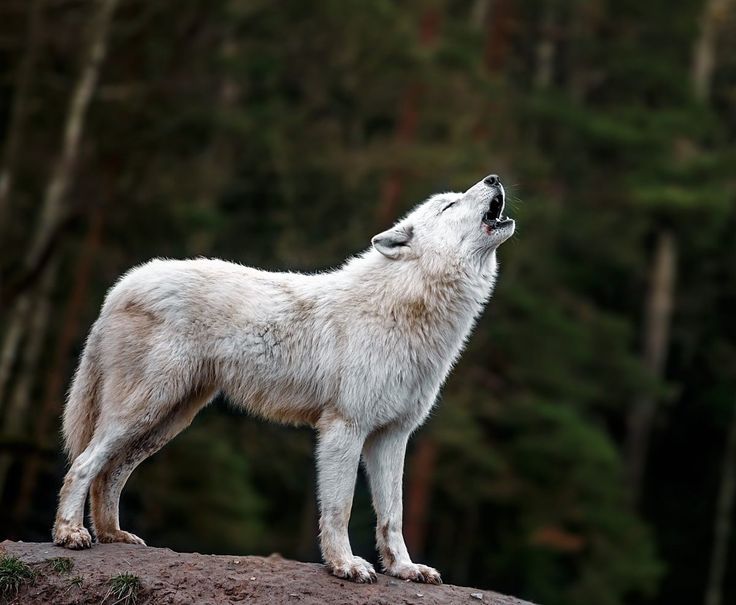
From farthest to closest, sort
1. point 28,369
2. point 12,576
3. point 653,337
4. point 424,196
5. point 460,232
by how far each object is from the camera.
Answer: point 653,337, point 424,196, point 28,369, point 460,232, point 12,576

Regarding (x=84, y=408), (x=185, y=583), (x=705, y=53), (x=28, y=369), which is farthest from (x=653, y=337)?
(x=185, y=583)

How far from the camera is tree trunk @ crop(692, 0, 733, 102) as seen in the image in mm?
35344

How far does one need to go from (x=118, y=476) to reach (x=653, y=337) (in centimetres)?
2957

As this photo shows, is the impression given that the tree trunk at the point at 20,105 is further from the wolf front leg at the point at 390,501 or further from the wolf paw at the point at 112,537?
the wolf front leg at the point at 390,501

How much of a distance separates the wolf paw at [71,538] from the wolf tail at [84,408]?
587 millimetres

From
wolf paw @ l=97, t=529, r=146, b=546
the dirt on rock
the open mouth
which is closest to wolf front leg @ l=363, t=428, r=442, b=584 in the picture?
the dirt on rock

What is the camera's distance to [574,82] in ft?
120

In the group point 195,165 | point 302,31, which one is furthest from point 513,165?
point 195,165

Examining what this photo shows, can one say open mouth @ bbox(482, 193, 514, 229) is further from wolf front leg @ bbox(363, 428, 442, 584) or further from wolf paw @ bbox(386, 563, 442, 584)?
wolf paw @ bbox(386, 563, 442, 584)

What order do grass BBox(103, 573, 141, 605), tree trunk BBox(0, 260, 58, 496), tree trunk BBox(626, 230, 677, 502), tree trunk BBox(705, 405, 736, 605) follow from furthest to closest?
tree trunk BBox(626, 230, 677, 502) < tree trunk BBox(705, 405, 736, 605) < tree trunk BBox(0, 260, 58, 496) < grass BBox(103, 573, 141, 605)

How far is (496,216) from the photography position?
809 cm

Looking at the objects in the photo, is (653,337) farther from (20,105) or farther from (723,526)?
(20,105)

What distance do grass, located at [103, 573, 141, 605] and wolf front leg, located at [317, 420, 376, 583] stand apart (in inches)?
44.9

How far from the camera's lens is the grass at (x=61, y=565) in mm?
7211
